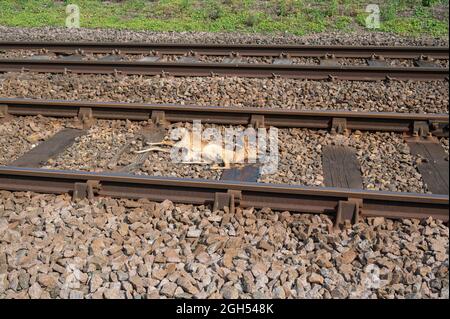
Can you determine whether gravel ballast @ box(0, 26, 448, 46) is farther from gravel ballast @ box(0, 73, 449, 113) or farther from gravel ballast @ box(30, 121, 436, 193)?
gravel ballast @ box(30, 121, 436, 193)

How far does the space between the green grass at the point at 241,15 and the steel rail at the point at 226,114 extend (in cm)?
650

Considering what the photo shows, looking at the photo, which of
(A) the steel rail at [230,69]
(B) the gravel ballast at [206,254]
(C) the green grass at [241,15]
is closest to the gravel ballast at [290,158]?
(B) the gravel ballast at [206,254]

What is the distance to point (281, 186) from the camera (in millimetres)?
4711

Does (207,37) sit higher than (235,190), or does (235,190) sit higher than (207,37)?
(207,37)

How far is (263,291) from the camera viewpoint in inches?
144

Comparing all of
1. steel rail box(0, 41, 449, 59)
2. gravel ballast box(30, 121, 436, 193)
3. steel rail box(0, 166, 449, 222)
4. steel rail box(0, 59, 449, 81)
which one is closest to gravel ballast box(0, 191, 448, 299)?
steel rail box(0, 166, 449, 222)

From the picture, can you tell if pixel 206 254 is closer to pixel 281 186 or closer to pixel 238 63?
pixel 281 186

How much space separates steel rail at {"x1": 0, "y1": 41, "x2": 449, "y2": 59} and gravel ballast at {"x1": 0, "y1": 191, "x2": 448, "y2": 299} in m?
6.08

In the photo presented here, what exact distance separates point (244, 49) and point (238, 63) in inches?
42.3

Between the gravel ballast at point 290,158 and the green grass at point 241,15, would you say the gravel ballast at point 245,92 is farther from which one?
the green grass at point 241,15

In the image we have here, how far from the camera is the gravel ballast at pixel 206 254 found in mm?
3693

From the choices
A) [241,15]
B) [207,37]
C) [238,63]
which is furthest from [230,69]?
[241,15]

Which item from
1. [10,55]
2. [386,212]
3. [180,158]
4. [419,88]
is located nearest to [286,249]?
[386,212]

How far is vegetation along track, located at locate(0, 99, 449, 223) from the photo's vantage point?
451 centimetres
